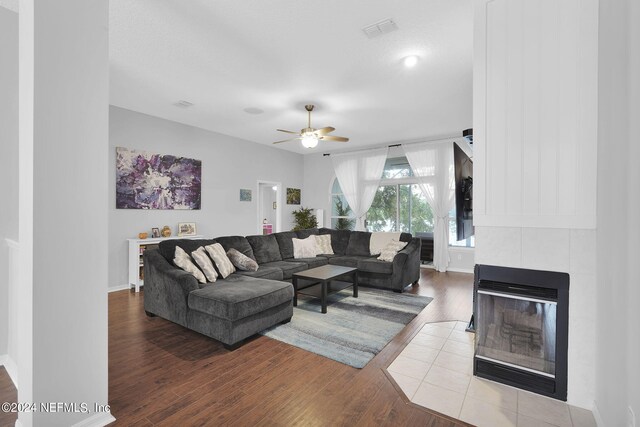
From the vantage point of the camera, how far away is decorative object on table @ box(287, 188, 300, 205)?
7865 mm

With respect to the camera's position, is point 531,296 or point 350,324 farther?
point 350,324

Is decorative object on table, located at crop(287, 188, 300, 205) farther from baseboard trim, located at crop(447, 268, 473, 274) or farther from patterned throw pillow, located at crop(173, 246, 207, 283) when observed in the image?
patterned throw pillow, located at crop(173, 246, 207, 283)

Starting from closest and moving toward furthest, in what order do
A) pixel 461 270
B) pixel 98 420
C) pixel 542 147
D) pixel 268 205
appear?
pixel 98 420
pixel 542 147
pixel 461 270
pixel 268 205

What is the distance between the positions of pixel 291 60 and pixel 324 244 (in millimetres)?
3568

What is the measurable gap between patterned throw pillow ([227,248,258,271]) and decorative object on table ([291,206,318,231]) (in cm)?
365

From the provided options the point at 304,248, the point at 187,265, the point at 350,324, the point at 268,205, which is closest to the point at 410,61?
the point at 350,324

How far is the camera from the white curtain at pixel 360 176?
7141 mm

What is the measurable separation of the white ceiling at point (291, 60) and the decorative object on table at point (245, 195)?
1.79m

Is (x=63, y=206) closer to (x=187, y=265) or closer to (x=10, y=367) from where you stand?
(x=10, y=367)

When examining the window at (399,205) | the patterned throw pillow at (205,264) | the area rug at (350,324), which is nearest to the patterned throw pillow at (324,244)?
the area rug at (350,324)

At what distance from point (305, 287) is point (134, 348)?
2.07 meters

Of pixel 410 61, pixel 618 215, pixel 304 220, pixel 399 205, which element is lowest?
pixel 304 220

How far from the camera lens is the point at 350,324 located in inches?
128

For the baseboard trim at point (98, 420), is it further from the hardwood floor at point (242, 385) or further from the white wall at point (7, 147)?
the white wall at point (7, 147)
